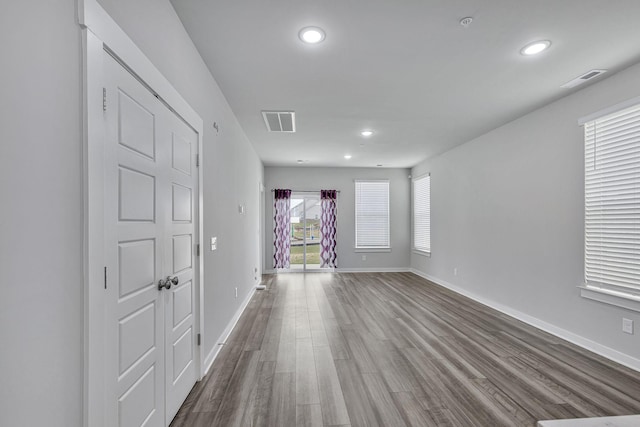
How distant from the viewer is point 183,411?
2045 millimetres

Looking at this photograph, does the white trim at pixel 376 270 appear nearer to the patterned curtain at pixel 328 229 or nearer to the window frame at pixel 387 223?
the patterned curtain at pixel 328 229

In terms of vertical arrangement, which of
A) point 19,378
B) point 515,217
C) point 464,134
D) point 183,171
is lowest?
point 19,378

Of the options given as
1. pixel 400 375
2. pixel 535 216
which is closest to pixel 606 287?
pixel 535 216

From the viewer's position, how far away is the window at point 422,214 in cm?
690

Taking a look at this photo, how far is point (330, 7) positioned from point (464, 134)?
12.0ft

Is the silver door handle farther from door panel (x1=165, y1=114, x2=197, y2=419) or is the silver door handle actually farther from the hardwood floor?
the hardwood floor

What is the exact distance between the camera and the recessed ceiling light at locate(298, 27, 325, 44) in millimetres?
2170

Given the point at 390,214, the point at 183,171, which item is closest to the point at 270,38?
the point at 183,171

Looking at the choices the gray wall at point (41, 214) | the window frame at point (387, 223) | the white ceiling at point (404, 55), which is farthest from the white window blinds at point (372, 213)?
the gray wall at point (41, 214)

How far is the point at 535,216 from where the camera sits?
381 centimetres

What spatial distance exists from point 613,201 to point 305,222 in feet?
18.9

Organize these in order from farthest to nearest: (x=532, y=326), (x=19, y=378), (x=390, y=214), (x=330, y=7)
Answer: (x=390, y=214) < (x=532, y=326) < (x=330, y=7) < (x=19, y=378)

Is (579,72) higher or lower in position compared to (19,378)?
higher

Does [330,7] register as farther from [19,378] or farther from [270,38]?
[19,378]
